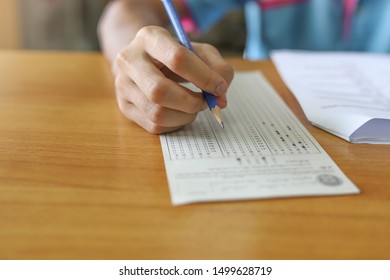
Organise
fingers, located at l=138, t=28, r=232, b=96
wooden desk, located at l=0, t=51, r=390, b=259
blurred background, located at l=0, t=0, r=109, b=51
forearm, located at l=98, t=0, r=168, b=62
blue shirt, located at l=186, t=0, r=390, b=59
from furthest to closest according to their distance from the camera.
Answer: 1. blurred background, located at l=0, t=0, r=109, b=51
2. blue shirt, located at l=186, t=0, r=390, b=59
3. forearm, located at l=98, t=0, r=168, b=62
4. fingers, located at l=138, t=28, r=232, b=96
5. wooden desk, located at l=0, t=51, r=390, b=259

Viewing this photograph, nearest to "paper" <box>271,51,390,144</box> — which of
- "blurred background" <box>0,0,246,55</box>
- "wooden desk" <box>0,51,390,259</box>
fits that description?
"wooden desk" <box>0,51,390,259</box>

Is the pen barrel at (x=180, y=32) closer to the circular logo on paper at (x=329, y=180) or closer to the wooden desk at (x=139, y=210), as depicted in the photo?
the wooden desk at (x=139, y=210)

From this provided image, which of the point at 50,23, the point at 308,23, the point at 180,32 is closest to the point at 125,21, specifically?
the point at 180,32

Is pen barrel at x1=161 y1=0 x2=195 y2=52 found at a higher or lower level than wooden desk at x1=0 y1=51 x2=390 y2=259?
higher

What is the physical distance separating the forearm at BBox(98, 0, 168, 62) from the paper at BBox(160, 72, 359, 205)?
0.30 metres

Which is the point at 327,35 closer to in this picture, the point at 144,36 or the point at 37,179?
the point at 144,36

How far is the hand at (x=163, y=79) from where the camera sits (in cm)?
52

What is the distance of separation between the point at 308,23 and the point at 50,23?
1.11m

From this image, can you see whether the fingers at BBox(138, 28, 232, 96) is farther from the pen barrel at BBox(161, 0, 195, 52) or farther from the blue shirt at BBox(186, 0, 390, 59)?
the blue shirt at BBox(186, 0, 390, 59)

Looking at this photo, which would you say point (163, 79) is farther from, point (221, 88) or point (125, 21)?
point (125, 21)

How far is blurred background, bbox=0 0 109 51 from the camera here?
1.77 metres


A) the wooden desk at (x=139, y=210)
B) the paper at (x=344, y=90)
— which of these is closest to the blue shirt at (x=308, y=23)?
the paper at (x=344, y=90)
